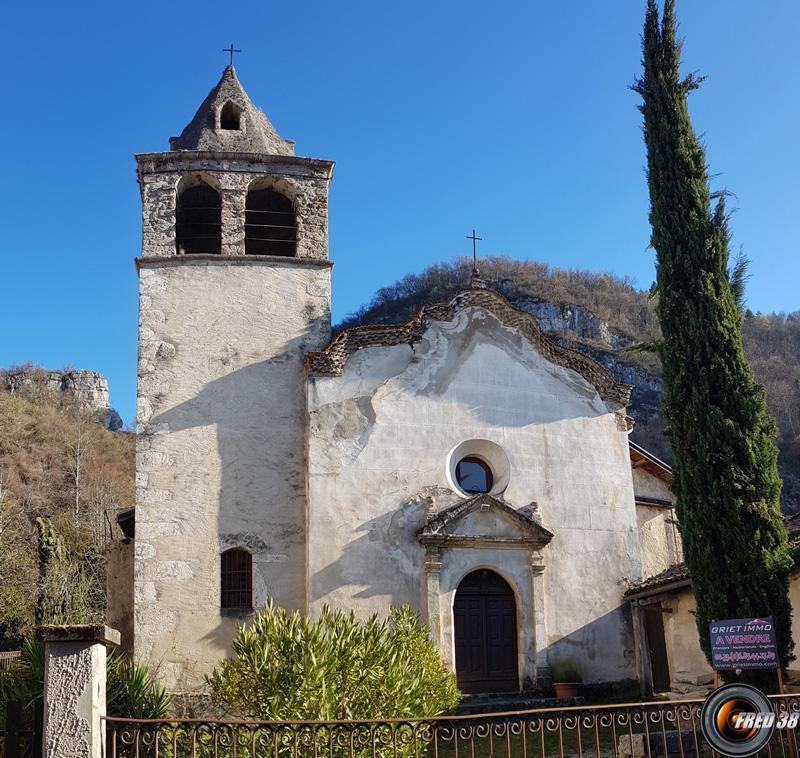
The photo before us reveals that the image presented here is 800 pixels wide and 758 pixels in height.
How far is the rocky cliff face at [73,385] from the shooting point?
5694cm

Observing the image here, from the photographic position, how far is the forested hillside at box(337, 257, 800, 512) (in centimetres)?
5241

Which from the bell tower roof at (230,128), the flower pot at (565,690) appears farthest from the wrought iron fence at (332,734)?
the bell tower roof at (230,128)

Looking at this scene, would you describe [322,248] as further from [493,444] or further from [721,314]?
[721,314]

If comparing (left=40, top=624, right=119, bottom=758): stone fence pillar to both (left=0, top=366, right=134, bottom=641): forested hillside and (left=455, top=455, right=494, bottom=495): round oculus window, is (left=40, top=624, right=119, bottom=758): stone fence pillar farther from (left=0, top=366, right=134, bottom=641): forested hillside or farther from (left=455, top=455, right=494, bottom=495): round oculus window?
(left=0, top=366, right=134, bottom=641): forested hillside

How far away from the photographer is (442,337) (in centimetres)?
1678

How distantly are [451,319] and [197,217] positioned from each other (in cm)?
568

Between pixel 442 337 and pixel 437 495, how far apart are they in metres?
3.12

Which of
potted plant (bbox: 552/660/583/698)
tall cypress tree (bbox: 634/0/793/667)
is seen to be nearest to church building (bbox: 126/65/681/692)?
potted plant (bbox: 552/660/583/698)

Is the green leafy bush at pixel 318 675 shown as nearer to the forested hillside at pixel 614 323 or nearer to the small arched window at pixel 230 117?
the small arched window at pixel 230 117

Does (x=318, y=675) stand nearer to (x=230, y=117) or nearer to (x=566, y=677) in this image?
(x=566, y=677)

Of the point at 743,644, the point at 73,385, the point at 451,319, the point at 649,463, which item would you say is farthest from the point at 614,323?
the point at 743,644

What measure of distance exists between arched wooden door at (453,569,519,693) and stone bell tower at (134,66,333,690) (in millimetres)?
2935

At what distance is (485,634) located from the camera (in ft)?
50.6

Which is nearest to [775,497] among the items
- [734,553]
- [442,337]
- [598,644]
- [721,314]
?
[734,553]
